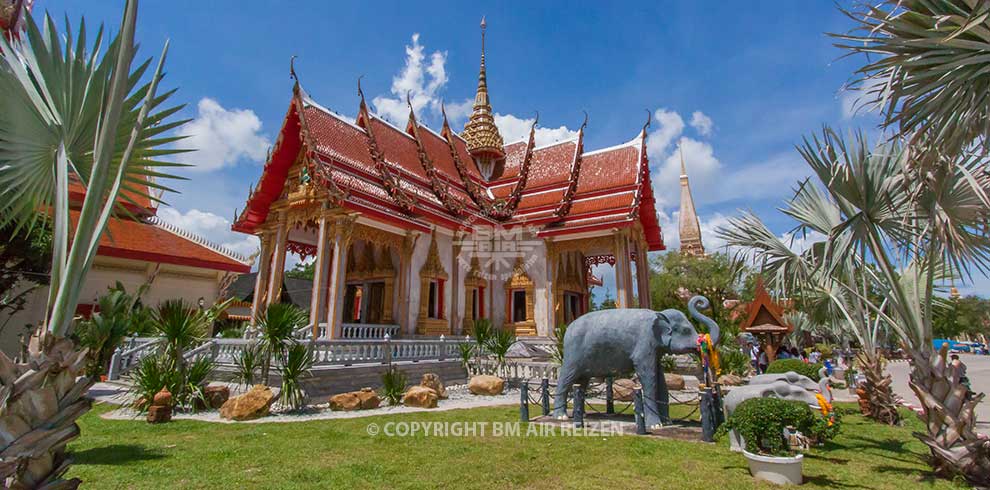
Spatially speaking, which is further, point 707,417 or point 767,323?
point 767,323

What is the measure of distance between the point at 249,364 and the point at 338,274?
3871 millimetres

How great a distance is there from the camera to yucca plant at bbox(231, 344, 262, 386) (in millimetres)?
8688

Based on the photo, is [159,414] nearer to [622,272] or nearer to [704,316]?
[704,316]

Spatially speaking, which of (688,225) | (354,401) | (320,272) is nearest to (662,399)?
(354,401)

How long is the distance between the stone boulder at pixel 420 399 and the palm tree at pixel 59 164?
22.1 feet

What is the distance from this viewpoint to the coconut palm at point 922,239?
4.27 metres

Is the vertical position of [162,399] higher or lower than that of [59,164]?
lower

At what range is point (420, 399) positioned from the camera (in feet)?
29.3

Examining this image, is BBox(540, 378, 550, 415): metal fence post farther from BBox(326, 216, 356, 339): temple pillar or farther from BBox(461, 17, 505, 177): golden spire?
BBox(461, 17, 505, 177): golden spire

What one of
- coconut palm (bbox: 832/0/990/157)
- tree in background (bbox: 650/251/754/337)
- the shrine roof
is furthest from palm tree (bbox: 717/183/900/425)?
the shrine roof

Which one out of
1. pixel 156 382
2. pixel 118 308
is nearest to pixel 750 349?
pixel 156 382

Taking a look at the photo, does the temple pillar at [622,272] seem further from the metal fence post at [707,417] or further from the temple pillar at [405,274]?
the metal fence post at [707,417]

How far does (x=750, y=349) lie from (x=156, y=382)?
70.7 ft

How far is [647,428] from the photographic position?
6.74 metres
